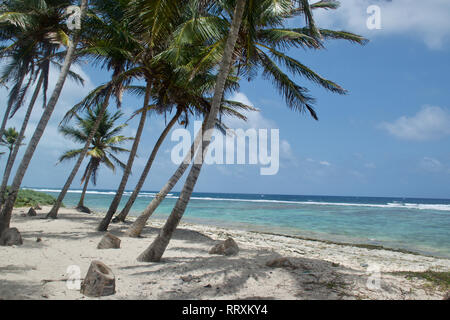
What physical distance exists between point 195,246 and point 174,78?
534 cm

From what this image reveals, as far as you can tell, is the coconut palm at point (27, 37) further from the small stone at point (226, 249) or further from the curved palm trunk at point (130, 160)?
the small stone at point (226, 249)

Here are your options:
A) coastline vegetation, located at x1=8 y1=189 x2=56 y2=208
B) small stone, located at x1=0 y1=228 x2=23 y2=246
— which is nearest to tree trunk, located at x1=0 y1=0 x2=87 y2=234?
small stone, located at x1=0 y1=228 x2=23 y2=246

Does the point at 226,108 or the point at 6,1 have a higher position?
the point at 6,1

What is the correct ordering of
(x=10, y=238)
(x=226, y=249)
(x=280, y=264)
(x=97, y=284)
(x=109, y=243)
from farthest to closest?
1. (x=109, y=243)
2. (x=226, y=249)
3. (x=10, y=238)
4. (x=280, y=264)
5. (x=97, y=284)

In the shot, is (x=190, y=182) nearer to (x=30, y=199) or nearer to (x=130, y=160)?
(x=130, y=160)

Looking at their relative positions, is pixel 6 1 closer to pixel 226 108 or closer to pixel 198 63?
pixel 198 63

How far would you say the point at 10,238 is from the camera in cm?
611

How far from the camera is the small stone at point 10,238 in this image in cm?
604

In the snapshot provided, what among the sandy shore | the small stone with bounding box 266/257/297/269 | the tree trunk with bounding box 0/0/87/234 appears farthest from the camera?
the tree trunk with bounding box 0/0/87/234

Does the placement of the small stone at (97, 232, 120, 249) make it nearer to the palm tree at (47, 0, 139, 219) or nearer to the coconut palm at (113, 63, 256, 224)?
the coconut palm at (113, 63, 256, 224)

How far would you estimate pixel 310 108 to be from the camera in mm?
7055

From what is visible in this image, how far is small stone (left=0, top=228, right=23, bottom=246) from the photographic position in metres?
6.04

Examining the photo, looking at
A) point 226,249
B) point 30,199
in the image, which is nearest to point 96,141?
point 30,199
